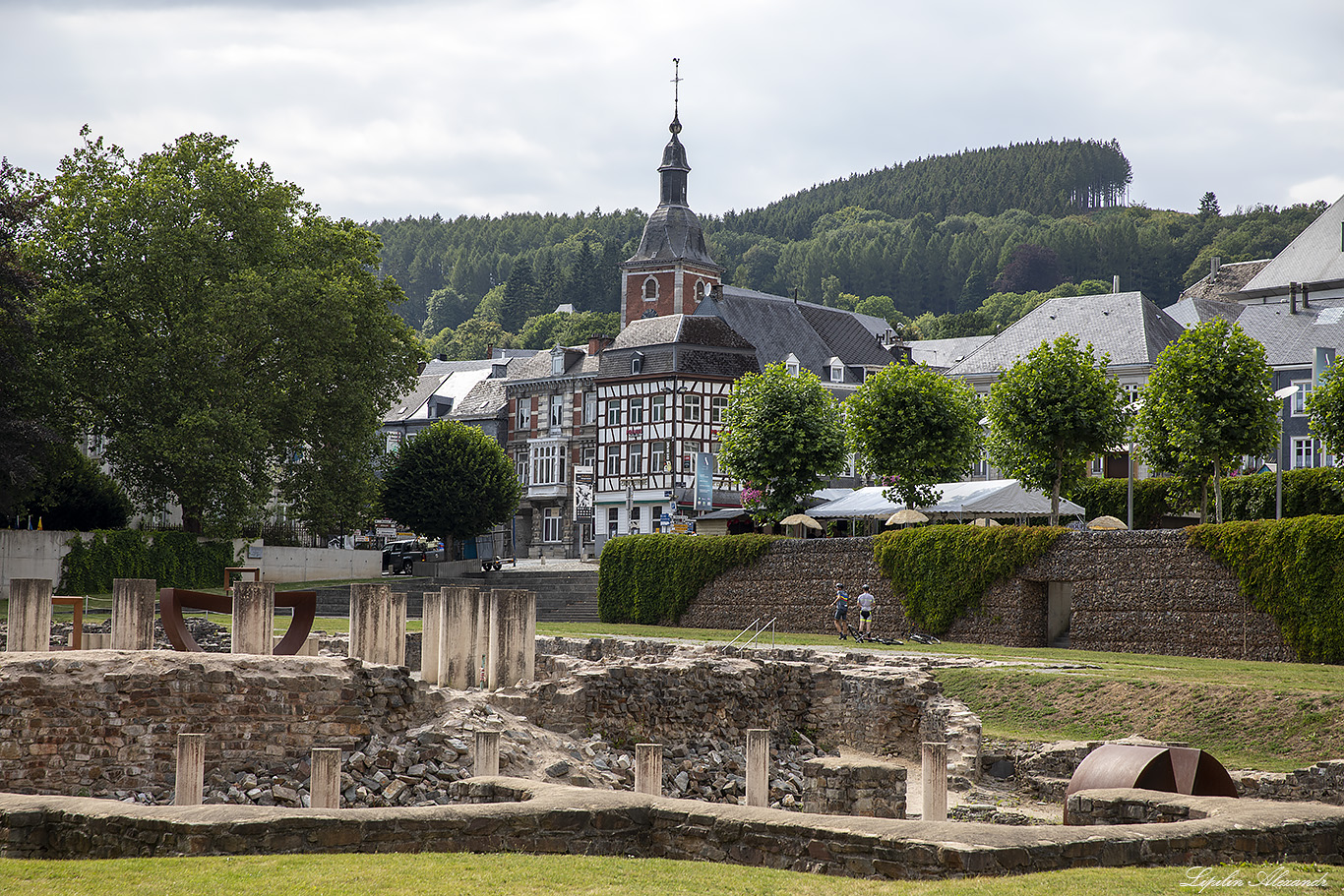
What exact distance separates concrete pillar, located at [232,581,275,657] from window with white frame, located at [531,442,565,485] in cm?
5869

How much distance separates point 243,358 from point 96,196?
24.2ft

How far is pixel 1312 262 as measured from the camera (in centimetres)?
7400

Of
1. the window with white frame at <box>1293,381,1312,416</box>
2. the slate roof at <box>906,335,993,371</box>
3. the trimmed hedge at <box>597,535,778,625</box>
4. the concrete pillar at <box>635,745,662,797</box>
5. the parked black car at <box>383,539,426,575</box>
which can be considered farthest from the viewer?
the slate roof at <box>906,335,993,371</box>

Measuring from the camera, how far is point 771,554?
1751 inches

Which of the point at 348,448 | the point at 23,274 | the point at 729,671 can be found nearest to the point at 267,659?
the point at 729,671

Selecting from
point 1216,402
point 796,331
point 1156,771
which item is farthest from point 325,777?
point 796,331

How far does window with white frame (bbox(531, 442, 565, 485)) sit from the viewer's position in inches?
3228

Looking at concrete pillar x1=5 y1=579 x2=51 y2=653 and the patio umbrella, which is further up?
the patio umbrella

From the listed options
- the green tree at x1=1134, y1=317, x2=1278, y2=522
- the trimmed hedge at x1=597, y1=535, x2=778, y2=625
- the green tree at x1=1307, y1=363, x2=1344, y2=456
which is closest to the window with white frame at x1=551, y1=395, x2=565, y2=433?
the trimmed hedge at x1=597, y1=535, x2=778, y2=625

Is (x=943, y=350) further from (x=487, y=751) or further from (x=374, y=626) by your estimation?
(x=487, y=751)

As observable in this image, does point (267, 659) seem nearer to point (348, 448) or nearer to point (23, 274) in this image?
point (23, 274)

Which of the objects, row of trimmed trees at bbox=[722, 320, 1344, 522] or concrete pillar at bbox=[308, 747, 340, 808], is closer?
concrete pillar at bbox=[308, 747, 340, 808]

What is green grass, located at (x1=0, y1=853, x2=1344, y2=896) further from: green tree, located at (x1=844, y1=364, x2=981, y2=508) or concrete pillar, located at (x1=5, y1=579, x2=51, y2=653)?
green tree, located at (x1=844, y1=364, x2=981, y2=508)

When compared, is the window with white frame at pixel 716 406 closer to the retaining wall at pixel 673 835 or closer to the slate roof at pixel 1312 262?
the slate roof at pixel 1312 262
